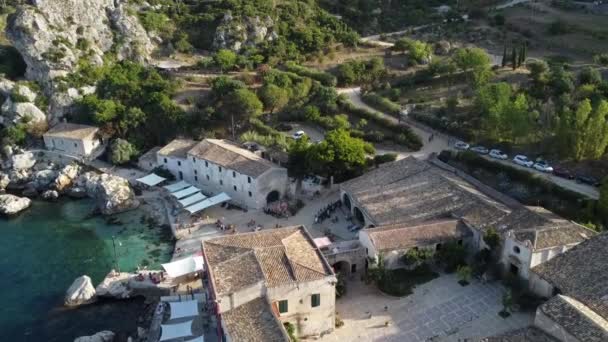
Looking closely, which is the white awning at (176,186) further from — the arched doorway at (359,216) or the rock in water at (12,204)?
the arched doorway at (359,216)

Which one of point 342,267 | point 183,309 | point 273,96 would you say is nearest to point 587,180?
point 342,267

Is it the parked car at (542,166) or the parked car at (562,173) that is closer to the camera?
the parked car at (562,173)

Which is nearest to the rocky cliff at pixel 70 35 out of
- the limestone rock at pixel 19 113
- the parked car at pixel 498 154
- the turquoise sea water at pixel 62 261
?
the limestone rock at pixel 19 113

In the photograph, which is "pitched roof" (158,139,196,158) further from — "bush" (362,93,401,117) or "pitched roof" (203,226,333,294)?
"pitched roof" (203,226,333,294)

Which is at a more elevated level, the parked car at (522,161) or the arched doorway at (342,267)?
the parked car at (522,161)

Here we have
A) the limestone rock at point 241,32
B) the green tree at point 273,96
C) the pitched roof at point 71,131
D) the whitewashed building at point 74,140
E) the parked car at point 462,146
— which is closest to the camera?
the parked car at point 462,146

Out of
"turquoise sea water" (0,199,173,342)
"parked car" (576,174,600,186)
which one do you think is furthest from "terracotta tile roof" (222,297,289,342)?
"parked car" (576,174,600,186)

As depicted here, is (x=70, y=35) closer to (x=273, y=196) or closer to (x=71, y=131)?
(x=71, y=131)
